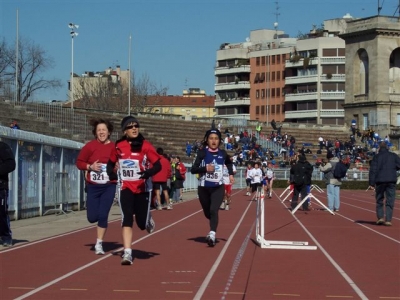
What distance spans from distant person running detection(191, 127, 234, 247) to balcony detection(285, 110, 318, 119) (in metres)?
109

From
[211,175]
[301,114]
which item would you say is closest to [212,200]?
[211,175]

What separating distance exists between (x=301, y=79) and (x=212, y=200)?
111 m

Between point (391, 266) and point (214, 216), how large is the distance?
3.64 meters

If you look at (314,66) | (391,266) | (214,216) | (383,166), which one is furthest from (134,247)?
(314,66)

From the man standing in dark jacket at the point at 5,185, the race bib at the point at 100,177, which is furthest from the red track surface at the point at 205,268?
the race bib at the point at 100,177

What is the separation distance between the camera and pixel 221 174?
16.5 metres

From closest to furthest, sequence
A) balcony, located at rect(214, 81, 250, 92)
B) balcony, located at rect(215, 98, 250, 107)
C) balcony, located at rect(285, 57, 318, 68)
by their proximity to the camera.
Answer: balcony, located at rect(285, 57, 318, 68), balcony, located at rect(215, 98, 250, 107), balcony, located at rect(214, 81, 250, 92)

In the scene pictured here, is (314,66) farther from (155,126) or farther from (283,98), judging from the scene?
(155,126)

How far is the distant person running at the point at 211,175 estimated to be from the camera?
1641cm

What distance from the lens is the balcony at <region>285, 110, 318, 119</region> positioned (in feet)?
409

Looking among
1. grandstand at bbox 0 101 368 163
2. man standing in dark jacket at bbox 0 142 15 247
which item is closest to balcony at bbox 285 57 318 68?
grandstand at bbox 0 101 368 163

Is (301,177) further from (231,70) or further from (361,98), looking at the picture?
(231,70)

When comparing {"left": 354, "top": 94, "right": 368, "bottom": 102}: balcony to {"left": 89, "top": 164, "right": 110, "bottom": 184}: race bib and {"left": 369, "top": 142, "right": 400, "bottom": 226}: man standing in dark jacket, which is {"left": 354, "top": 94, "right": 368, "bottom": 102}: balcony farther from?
{"left": 89, "top": 164, "right": 110, "bottom": 184}: race bib

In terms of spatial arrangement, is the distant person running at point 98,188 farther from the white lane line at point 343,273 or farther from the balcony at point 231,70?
the balcony at point 231,70
